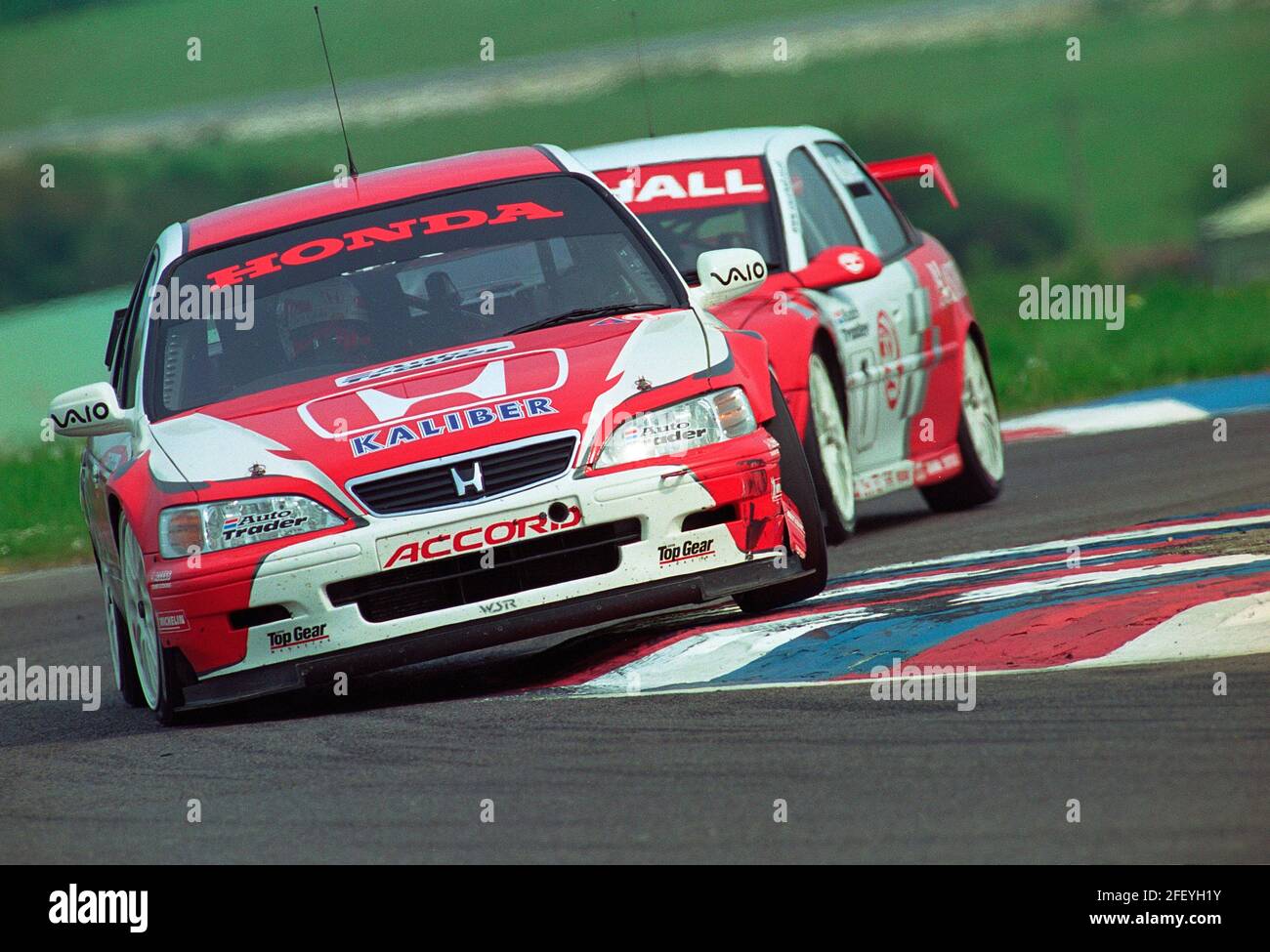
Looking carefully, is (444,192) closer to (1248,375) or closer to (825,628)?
(825,628)

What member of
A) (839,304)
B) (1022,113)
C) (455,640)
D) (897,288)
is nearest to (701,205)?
(839,304)

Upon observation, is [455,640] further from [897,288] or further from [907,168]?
[907,168]

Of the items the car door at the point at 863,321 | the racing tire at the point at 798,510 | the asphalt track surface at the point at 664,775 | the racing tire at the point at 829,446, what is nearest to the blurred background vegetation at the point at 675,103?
the car door at the point at 863,321

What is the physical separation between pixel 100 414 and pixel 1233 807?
166 inches

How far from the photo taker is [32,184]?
2950 centimetres

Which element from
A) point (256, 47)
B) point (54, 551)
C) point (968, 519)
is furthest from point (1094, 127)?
point (968, 519)

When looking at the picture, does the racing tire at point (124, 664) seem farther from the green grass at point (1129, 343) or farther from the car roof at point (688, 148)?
the green grass at point (1129, 343)

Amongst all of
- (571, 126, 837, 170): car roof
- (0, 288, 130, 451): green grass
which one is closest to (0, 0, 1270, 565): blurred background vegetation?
(0, 288, 130, 451): green grass

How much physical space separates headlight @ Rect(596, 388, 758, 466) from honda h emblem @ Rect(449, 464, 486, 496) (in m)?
0.33

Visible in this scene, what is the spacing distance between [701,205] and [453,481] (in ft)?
12.1

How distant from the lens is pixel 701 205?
10148 mm

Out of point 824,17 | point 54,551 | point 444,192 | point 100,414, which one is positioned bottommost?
point 54,551

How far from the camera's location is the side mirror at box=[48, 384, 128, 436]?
24.9ft

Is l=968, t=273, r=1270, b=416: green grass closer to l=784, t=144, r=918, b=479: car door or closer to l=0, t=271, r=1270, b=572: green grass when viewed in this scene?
l=0, t=271, r=1270, b=572: green grass
